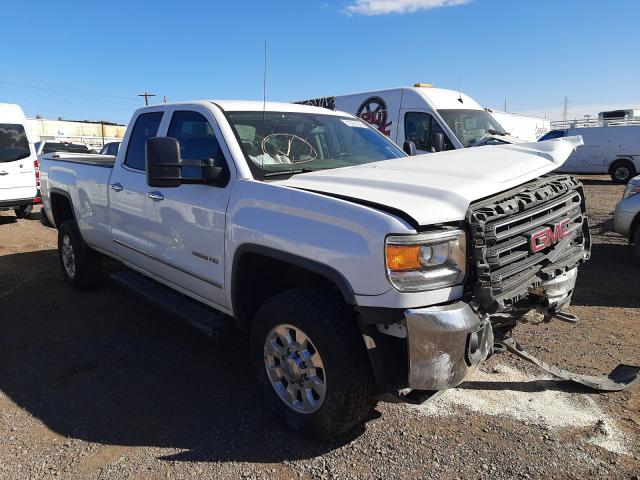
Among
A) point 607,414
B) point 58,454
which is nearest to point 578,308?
point 607,414

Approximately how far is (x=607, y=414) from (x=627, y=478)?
2.14 feet

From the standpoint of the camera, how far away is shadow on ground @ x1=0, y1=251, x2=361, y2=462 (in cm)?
310

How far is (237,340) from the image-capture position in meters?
4.50

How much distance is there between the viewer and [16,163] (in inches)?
443

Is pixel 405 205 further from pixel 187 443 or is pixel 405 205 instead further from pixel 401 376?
pixel 187 443

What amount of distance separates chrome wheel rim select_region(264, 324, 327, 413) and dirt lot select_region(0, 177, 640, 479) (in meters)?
0.23

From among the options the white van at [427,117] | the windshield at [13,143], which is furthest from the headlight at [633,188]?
the windshield at [13,143]

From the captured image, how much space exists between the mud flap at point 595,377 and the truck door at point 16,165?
10959 millimetres

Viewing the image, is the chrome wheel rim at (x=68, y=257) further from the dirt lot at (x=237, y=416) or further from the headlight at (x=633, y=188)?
the headlight at (x=633, y=188)

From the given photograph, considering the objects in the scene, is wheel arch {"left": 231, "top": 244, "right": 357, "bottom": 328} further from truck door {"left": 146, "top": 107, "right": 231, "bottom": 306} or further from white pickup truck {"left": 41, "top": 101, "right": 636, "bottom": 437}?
truck door {"left": 146, "top": 107, "right": 231, "bottom": 306}

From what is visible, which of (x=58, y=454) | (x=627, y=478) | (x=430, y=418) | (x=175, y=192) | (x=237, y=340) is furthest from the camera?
(x=237, y=340)

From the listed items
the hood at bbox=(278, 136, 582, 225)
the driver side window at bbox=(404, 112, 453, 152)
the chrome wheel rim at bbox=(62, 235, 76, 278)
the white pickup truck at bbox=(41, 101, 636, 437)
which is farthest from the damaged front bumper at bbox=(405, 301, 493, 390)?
the driver side window at bbox=(404, 112, 453, 152)

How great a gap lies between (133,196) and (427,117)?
7.74m

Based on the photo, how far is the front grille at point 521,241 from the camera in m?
2.55
